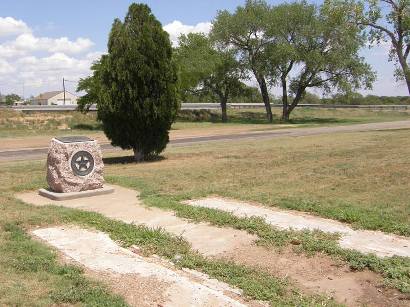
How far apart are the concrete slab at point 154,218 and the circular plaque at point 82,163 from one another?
1.83 feet

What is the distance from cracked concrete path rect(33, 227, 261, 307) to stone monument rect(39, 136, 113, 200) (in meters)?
2.56

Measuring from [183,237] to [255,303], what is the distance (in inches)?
79.6

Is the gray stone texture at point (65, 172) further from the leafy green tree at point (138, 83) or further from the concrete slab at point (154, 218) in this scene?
the leafy green tree at point (138, 83)

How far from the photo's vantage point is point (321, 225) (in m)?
6.46

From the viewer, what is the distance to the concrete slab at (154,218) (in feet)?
19.2

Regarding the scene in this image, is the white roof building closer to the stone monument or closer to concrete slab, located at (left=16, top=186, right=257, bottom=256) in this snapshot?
the stone monument

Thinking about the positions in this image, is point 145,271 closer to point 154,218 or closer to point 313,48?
point 154,218

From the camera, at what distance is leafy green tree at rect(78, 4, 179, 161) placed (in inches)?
540

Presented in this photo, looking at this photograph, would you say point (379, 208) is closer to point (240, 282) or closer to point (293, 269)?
point (293, 269)

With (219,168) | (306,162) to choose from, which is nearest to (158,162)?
(219,168)

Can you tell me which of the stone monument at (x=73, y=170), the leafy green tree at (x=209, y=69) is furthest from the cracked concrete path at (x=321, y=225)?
the leafy green tree at (x=209, y=69)

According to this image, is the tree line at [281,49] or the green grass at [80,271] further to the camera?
the tree line at [281,49]

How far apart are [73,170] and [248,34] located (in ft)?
126

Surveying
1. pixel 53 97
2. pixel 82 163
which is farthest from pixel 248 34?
pixel 53 97
